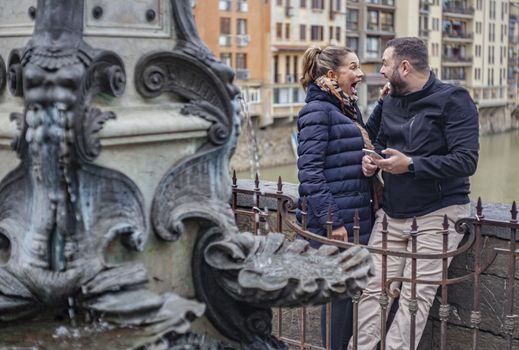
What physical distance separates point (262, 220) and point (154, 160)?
2.39 meters

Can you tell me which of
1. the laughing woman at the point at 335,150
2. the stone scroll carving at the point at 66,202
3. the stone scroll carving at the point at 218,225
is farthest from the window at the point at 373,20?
the stone scroll carving at the point at 66,202

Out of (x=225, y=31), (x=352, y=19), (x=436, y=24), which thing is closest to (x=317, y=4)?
(x=352, y=19)

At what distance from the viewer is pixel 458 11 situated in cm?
6769

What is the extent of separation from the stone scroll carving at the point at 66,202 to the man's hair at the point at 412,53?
1.92 m

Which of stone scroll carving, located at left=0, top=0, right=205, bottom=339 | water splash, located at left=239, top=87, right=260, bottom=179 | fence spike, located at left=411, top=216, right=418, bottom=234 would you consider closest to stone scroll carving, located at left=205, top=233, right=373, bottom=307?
stone scroll carving, located at left=0, top=0, right=205, bottom=339

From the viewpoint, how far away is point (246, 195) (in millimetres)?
5273

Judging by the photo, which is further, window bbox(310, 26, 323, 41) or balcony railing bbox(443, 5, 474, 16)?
balcony railing bbox(443, 5, 474, 16)

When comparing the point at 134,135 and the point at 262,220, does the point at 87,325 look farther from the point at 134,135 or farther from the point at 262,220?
the point at 262,220

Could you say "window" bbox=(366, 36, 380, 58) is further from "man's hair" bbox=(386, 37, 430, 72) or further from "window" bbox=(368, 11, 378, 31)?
"man's hair" bbox=(386, 37, 430, 72)

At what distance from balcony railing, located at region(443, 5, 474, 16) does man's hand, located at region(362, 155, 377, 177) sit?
63.9m

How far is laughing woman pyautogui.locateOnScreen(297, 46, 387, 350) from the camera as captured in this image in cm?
421

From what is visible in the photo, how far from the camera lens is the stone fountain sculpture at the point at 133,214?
2.42m

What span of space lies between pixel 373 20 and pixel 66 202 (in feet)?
189

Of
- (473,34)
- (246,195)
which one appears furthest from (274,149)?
(246,195)
